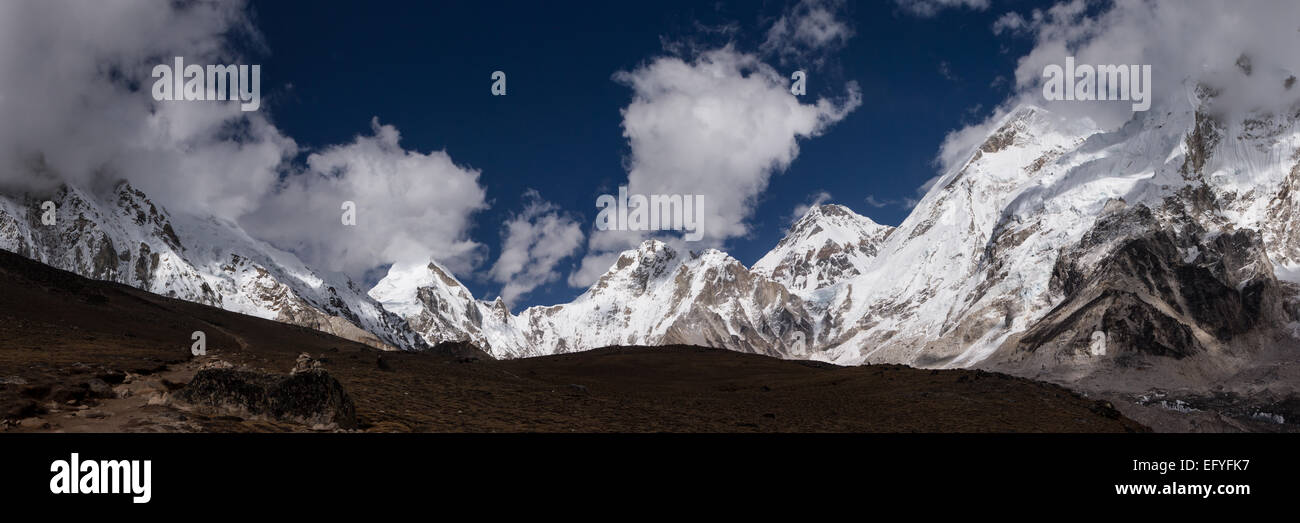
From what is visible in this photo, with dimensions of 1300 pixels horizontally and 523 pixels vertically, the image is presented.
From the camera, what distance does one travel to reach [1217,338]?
17675 cm

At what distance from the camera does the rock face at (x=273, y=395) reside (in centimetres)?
1268

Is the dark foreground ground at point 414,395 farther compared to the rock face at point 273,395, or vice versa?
the rock face at point 273,395

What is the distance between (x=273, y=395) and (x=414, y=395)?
20.9 ft

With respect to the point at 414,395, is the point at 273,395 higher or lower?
higher

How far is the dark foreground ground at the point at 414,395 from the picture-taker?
12.4 m

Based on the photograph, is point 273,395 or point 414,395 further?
point 414,395

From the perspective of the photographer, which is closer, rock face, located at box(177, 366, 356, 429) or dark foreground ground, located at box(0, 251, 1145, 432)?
dark foreground ground, located at box(0, 251, 1145, 432)

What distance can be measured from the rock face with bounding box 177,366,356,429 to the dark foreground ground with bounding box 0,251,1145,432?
47 mm

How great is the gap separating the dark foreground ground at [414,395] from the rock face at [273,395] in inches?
1.9

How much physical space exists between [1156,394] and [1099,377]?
19.1 m

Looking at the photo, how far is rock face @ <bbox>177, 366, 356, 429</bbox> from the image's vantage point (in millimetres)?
12680

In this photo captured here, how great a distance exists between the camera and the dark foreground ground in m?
12.4

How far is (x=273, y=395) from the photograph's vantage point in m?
12.9
